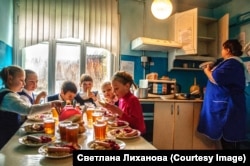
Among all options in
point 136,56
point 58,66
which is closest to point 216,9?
point 136,56

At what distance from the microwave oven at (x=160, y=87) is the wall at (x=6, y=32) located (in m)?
1.92

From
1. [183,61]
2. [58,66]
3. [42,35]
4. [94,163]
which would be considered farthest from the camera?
[183,61]

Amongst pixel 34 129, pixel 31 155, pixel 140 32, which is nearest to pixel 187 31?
pixel 140 32

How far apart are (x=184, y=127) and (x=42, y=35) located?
2.39 m

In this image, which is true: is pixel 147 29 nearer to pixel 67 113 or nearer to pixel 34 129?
pixel 67 113

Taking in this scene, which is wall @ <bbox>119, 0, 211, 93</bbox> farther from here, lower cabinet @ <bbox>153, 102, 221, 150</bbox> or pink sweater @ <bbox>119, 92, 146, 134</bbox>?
pink sweater @ <bbox>119, 92, 146, 134</bbox>

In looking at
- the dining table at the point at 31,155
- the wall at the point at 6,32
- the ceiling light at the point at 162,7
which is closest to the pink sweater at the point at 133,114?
the dining table at the point at 31,155

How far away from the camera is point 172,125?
9.75 feet

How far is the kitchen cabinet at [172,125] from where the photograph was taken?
9.66ft

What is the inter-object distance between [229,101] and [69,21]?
236cm

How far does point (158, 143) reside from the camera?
2945 mm

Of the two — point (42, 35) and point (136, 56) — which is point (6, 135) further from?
point (136, 56)

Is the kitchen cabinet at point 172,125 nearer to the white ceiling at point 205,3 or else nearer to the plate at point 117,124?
the plate at point 117,124

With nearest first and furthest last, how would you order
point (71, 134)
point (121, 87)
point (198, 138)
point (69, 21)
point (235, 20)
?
point (71, 134) < point (121, 87) < point (69, 21) < point (198, 138) < point (235, 20)
